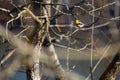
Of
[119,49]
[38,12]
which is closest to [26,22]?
[38,12]

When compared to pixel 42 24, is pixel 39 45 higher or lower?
lower

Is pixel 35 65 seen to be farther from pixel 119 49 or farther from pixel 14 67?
pixel 14 67

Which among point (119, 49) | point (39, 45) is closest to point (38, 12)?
point (39, 45)

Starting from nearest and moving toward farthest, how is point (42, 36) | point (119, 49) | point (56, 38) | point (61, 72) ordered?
point (119, 49) → point (42, 36) → point (56, 38) → point (61, 72)

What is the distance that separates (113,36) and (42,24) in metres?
0.44

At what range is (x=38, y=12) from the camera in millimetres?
1973

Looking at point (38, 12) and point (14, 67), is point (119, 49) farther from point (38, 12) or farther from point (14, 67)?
point (14, 67)

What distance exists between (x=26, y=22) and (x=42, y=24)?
0.19 m

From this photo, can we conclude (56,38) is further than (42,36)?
Yes

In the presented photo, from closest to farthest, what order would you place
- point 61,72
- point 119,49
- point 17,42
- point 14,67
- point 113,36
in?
point 17,42 < point 14,67 < point 113,36 < point 119,49 < point 61,72

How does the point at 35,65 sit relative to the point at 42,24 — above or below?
below

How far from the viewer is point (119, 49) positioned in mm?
1762

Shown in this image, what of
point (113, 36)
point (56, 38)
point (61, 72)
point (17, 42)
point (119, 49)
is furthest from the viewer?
point (61, 72)

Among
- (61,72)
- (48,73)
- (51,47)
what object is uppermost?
(48,73)
